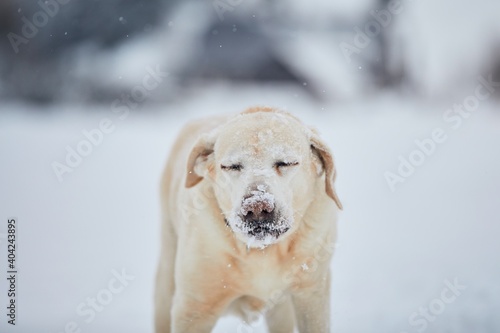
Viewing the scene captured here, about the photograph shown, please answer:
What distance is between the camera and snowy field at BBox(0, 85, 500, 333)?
4355 millimetres

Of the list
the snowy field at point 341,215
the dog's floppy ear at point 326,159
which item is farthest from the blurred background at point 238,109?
the dog's floppy ear at point 326,159

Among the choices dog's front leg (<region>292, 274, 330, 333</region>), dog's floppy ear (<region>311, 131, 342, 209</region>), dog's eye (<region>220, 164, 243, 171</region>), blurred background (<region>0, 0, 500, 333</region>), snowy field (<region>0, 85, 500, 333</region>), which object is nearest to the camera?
dog's eye (<region>220, 164, 243, 171</region>)

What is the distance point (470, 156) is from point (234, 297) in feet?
18.1

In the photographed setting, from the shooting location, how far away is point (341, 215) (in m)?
6.19

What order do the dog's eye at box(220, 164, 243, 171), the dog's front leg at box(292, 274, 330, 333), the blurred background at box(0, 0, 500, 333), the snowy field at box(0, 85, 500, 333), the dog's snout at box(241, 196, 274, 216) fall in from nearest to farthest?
the dog's snout at box(241, 196, 274, 216), the dog's eye at box(220, 164, 243, 171), the dog's front leg at box(292, 274, 330, 333), the snowy field at box(0, 85, 500, 333), the blurred background at box(0, 0, 500, 333)

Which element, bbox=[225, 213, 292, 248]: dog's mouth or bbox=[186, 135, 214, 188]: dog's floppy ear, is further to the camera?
bbox=[186, 135, 214, 188]: dog's floppy ear

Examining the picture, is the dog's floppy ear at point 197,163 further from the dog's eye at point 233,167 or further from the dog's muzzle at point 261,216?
the dog's muzzle at point 261,216

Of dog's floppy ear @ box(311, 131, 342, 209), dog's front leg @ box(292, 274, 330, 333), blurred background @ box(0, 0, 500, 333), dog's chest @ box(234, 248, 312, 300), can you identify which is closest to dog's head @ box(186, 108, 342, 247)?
dog's floppy ear @ box(311, 131, 342, 209)

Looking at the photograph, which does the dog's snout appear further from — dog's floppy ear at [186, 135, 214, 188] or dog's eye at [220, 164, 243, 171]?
dog's floppy ear at [186, 135, 214, 188]

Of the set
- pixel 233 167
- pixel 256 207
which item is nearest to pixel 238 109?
pixel 233 167

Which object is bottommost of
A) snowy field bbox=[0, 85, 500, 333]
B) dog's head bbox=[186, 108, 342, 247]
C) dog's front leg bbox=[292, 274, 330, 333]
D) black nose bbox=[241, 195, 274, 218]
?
dog's front leg bbox=[292, 274, 330, 333]

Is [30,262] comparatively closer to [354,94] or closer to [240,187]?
[240,187]

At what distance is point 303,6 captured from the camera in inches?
403

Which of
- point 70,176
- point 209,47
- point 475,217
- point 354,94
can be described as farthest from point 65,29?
point 475,217
